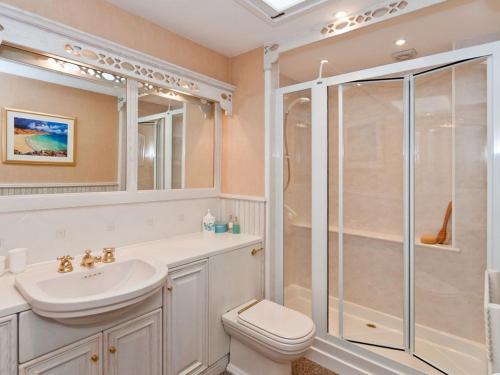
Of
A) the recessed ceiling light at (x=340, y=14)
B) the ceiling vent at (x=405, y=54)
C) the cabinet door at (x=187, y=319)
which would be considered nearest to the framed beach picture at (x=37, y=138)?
the cabinet door at (x=187, y=319)

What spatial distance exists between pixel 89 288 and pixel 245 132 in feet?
5.34

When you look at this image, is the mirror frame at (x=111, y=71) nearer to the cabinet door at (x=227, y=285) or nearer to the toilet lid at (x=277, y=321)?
the cabinet door at (x=227, y=285)

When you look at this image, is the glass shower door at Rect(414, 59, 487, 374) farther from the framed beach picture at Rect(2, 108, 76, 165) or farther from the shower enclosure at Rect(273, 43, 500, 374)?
the framed beach picture at Rect(2, 108, 76, 165)

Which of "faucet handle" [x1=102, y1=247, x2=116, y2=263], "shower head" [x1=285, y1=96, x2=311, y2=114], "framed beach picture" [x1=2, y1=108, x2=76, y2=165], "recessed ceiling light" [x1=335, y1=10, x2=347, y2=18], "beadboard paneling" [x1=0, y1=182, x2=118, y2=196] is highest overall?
"recessed ceiling light" [x1=335, y1=10, x2=347, y2=18]

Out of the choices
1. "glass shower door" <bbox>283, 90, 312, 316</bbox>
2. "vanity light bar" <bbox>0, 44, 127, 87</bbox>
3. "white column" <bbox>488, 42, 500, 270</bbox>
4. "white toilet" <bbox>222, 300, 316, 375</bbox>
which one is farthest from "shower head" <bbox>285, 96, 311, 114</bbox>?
"white toilet" <bbox>222, 300, 316, 375</bbox>

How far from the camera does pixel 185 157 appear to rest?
2.35 metres

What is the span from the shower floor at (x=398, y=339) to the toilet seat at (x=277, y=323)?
413 millimetres

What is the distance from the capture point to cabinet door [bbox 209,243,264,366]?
1859mm

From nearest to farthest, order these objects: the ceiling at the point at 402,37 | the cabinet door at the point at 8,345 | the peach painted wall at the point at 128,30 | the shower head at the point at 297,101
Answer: the cabinet door at the point at 8,345
the peach painted wall at the point at 128,30
the ceiling at the point at 402,37
the shower head at the point at 297,101

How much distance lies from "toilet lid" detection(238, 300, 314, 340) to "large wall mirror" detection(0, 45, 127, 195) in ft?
4.05

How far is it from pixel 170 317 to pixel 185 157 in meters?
1.26

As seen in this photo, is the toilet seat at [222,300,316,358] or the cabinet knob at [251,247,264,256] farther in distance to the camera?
the cabinet knob at [251,247,264,256]

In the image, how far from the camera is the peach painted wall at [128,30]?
1567 mm

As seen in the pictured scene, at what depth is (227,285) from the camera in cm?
196
